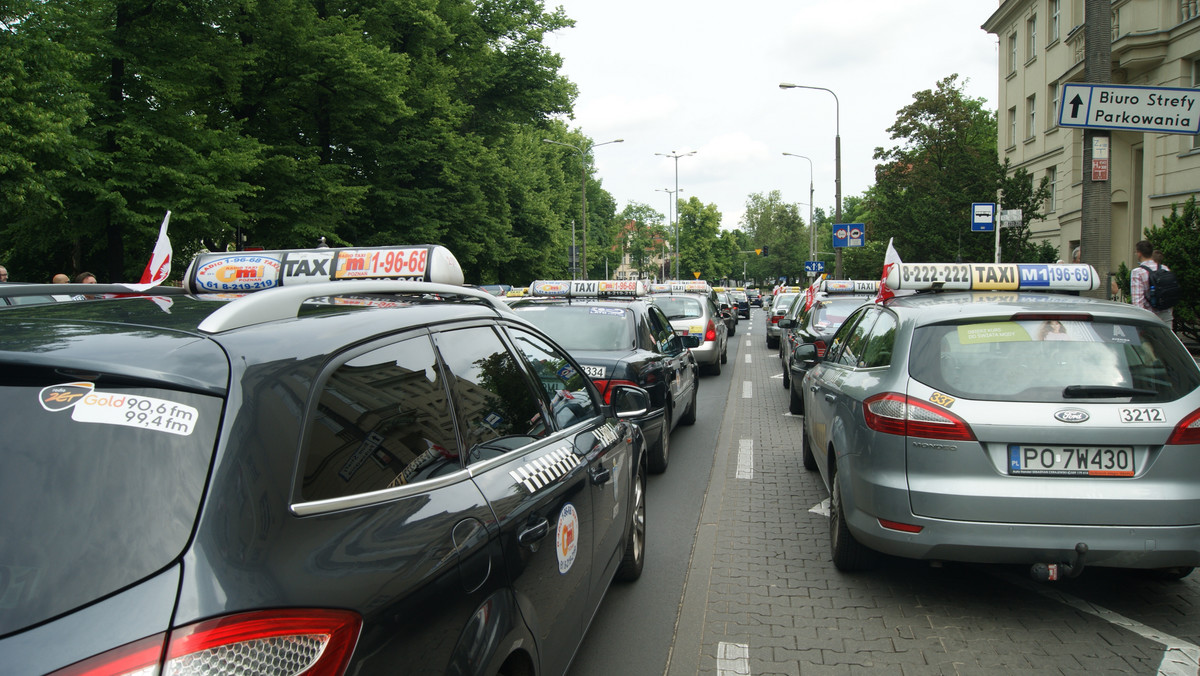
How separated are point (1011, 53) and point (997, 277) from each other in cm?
3217

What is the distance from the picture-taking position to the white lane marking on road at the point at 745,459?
753cm

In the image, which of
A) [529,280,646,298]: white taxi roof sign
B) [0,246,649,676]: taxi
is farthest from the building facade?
[0,246,649,676]: taxi

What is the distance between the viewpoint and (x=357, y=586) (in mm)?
1623

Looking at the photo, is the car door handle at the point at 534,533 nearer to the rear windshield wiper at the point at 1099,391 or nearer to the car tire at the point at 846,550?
the car tire at the point at 846,550

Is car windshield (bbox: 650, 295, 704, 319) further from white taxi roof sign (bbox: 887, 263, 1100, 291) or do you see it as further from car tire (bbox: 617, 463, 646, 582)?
car tire (bbox: 617, 463, 646, 582)

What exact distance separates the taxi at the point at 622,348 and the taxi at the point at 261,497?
4.23 metres

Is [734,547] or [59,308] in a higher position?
[59,308]

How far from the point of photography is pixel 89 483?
1.46 m

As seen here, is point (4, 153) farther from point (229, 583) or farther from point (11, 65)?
point (229, 583)

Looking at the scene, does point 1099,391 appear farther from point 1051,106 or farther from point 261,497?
point 1051,106

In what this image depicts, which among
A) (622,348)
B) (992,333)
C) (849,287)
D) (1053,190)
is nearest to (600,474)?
(992,333)

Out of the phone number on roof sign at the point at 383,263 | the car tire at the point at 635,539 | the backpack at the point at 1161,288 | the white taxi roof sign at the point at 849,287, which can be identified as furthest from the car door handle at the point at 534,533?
the white taxi roof sign at the point at 849,287

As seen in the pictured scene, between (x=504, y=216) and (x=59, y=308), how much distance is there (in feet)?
107

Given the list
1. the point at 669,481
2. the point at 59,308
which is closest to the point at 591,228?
the point at 669,481
